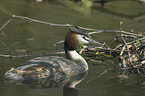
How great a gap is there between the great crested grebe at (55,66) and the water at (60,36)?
11.8 inches

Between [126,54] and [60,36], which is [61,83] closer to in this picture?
[126,54]

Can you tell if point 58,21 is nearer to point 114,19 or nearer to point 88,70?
point 114,19

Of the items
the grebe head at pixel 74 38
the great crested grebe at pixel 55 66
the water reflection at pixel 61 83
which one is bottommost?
the water reflection at pixel 61 83

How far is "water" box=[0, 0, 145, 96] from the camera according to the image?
696 centimetres

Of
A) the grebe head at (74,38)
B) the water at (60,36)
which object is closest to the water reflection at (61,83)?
the water at (60,36)

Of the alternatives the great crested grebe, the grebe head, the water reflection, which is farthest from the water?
the grebe head

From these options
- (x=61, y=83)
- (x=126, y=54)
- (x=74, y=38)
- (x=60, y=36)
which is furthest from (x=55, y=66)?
(x=60, y=36)

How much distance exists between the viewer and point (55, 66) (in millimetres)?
7809

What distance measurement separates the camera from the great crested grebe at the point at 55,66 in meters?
7.53

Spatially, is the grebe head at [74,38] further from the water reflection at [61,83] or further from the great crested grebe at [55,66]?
the water reflection at [61,83]

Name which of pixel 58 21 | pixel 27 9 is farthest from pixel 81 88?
pixel 27 9

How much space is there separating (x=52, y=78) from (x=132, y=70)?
200 cm

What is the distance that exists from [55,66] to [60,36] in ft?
14.7

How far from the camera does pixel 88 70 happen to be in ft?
28.4
